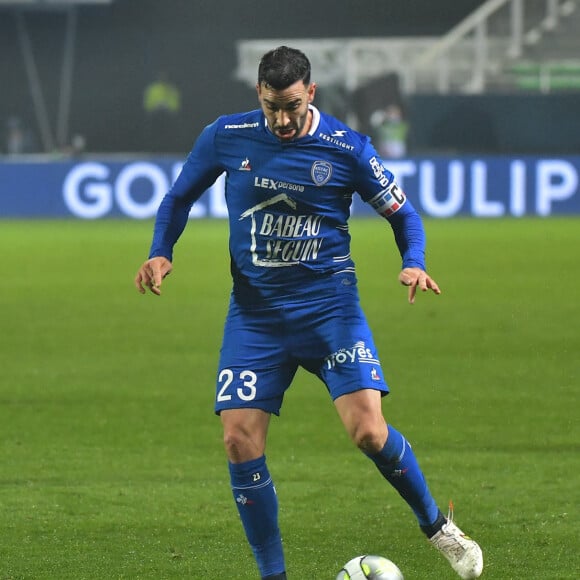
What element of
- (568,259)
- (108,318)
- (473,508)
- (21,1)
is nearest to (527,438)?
(473,508)

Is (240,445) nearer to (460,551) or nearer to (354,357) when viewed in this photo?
(354,357)

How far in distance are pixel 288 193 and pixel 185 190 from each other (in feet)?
1.48

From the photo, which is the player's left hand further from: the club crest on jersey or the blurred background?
the blurred background

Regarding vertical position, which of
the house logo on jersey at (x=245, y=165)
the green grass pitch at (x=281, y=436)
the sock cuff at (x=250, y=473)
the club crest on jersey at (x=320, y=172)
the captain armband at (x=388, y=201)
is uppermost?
the house logo on jersey at (x=245, y=165)

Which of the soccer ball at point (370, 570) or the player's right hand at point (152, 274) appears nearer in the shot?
the soccer ball at point (370, 570)

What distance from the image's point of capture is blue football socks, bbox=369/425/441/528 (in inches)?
199

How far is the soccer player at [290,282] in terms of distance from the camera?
16.3 ft

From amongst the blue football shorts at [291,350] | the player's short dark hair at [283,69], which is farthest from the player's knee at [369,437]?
the player's short dark hair at [283,69]

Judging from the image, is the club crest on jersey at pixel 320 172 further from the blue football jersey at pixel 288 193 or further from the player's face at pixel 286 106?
the player's face at pixel 286 106

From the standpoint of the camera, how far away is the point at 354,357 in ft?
16.7

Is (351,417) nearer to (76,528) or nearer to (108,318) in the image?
(76,528)

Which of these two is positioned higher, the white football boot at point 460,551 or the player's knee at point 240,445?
the player's knee at point 240,445

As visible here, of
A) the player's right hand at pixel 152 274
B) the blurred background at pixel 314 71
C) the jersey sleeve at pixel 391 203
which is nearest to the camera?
the player's right hand at pixel 152 274

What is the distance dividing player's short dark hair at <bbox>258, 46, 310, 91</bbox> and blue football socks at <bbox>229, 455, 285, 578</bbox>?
133 centimetres
